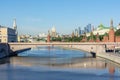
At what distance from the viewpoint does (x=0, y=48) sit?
237 feet

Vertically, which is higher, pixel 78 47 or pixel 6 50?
pixel 78 47

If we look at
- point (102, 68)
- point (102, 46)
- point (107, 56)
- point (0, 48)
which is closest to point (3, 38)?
→ point (0, 48)

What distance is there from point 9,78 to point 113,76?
1083 centimetres

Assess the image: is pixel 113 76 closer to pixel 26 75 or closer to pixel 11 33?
pixel 26 75

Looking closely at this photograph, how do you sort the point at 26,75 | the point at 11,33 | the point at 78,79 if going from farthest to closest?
the point at 11,33
the point at 26,75
the point at 78,79

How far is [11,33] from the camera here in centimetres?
12638

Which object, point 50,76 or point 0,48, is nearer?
point 50,76

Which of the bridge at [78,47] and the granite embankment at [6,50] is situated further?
the granite embankment at [6,50]

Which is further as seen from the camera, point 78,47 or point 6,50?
point 6,50

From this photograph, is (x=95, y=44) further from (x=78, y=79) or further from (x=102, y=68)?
(x=78, y=79)

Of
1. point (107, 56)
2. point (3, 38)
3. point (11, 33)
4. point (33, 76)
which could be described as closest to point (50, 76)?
point (33, 76)

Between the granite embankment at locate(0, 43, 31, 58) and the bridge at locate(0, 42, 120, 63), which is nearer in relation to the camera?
the bridge at locate(0, 42, 120, 63)

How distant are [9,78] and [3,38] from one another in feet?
243

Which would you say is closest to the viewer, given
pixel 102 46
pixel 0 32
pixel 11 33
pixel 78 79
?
pixel 78 79
